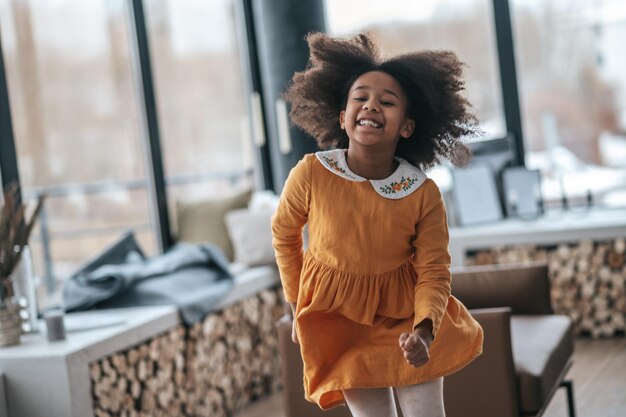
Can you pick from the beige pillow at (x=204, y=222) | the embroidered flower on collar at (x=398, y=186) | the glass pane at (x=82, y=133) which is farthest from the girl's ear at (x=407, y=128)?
the beige pillow at (x=204, y=222)

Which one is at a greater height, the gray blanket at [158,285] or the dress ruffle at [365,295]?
the dress ruffle at [365,295]

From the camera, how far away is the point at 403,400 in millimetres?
1909

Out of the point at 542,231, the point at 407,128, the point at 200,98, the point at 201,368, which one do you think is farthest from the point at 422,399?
the point at 200,98

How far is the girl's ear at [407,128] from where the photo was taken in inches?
76.8

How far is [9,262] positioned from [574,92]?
11.3ft

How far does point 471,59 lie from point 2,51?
9.43 feet

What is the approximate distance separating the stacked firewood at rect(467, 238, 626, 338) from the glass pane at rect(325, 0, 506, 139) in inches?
37.8

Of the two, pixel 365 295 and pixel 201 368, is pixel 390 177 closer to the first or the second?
pixel 365 295

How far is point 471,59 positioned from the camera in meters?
5.51

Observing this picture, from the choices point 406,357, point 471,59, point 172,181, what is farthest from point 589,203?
point 406,357

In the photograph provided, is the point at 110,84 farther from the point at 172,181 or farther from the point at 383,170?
the point at 383,170

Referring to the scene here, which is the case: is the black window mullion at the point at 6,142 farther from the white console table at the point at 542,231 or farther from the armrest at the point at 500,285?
the white console table at the point at 542,231

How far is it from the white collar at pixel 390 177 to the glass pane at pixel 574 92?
135 inches

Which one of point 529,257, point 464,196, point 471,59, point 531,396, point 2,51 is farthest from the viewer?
point 471,59
